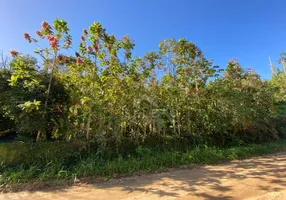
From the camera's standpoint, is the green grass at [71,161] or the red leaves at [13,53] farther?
the red leaves at [13,53]

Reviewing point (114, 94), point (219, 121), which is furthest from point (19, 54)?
point (219, 121)

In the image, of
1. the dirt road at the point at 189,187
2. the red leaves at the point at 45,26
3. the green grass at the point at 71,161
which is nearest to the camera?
the dirt road at the point at 189,187

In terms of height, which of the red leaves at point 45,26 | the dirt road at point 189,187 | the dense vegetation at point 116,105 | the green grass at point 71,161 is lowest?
the dirt road at point 189,187

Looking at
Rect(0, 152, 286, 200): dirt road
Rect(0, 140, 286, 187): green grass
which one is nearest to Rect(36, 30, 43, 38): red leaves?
Rect(0, 140, 286, 187): green grass

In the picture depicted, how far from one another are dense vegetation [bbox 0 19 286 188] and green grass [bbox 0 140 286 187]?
0.03 metres

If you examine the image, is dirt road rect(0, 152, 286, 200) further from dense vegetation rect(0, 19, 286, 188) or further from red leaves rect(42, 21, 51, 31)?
red leaves rect(42, 21, 51, 31)

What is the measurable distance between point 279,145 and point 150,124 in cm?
518

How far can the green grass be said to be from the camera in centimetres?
356

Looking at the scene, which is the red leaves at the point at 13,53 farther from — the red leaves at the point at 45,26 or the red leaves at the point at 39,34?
the red leaves at the point at 45,26

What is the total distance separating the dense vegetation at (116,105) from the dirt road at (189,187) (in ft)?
2.22

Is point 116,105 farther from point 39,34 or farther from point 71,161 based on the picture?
point 39,34

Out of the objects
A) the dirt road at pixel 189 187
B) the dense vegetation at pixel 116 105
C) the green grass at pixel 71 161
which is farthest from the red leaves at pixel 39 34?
the dirt road at pixel 189 187

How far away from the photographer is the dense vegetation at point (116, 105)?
4.30m

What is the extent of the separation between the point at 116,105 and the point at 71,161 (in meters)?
1.95
